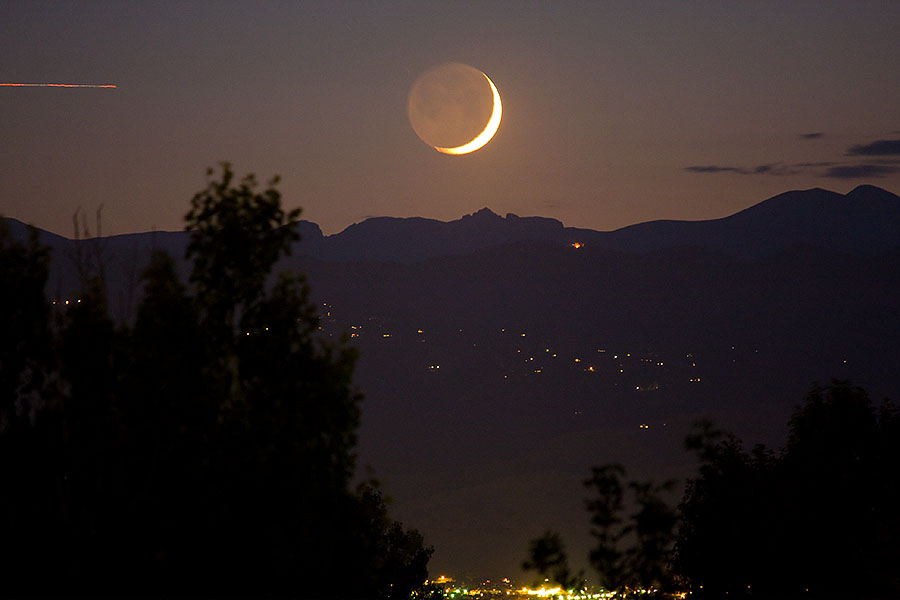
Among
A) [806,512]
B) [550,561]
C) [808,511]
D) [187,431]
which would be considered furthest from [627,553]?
[808,511]

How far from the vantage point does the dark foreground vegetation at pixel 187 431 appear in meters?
7.17

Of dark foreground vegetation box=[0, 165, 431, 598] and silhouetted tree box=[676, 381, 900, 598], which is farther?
silhouetted tree box=[676, 381, 900, 598]

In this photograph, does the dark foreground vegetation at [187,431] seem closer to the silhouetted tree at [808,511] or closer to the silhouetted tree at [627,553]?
the silhouetted tree at [627,553]

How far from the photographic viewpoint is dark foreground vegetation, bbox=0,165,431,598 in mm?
7168

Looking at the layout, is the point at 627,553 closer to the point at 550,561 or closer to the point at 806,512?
the point at 550,561

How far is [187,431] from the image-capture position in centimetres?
733

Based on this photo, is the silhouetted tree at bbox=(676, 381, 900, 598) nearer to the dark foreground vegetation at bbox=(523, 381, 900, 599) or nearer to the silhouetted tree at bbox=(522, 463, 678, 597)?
the dark foreground vegetation at bbox=(523, 381, 900, 599)

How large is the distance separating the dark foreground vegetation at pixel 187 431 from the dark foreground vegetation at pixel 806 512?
1167cm

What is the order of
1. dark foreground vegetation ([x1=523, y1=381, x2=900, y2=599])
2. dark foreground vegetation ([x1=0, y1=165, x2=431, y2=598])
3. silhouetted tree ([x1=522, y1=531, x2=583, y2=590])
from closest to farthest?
dark foreground vegetation ([x1=0, y1=165, x2=431, y2=598]) < silhouetted tree ([x1=522, y1=531, x2=583, y2=590]) < dark foreground vegetation ([x1=523, y1=381, x2=900, y2=599])

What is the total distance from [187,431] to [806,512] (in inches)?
785

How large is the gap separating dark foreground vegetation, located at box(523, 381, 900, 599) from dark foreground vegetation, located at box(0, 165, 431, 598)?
11.7 m

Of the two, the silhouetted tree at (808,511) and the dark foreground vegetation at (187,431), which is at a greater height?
the dark foreground vegetation at (187,431)

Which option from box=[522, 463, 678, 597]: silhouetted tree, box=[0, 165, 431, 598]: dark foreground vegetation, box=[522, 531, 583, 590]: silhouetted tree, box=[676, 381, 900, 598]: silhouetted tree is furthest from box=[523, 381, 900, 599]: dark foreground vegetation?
box=[0, 165, 431, 598]: dark foreground vegetation

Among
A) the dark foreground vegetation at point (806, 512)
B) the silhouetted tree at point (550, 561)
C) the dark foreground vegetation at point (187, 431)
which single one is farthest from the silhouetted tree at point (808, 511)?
the dark foreground vegetation at point (187, 431)
